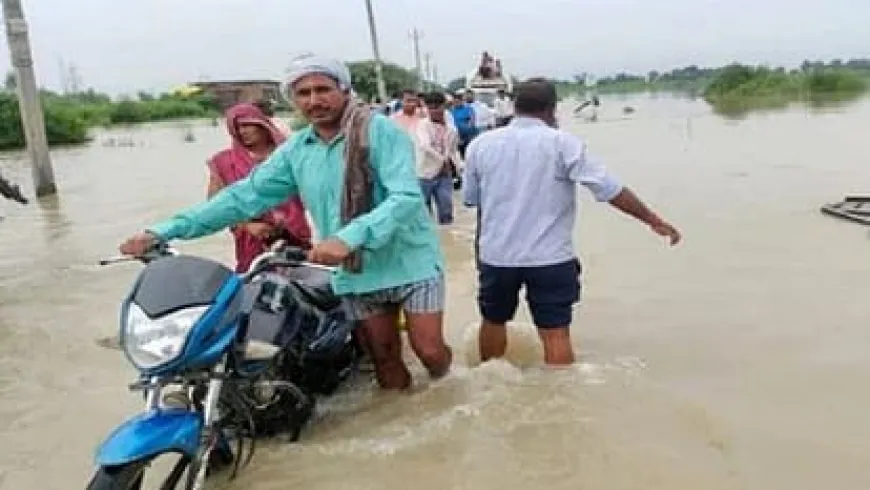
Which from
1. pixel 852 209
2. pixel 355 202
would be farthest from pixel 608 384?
pixel 852 209

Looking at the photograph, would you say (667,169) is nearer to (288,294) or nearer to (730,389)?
(730,389)

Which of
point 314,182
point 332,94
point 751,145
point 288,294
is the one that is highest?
point 332,94

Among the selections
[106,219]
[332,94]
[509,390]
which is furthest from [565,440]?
[106,219]

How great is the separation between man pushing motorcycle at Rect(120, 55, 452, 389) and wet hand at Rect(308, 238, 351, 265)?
0.27 metres

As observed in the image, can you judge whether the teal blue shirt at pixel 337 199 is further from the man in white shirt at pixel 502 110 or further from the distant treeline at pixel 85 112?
the distant treeline at pixel 85 112

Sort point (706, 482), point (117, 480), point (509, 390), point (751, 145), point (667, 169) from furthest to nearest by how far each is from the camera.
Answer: point (751, 145) → point (667, 169) → point (509, 390) → point (706, 482) → point (117, 480)

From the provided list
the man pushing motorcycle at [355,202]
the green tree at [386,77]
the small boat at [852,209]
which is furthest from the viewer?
the green tree at [386,77]

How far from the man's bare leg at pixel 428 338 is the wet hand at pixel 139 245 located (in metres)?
1.17

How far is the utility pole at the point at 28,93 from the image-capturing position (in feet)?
58.4

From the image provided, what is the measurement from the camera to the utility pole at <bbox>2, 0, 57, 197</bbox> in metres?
17.8

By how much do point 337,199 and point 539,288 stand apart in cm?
115

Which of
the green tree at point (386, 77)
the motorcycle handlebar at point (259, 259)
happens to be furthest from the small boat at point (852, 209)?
the green tree at point (386, 77)

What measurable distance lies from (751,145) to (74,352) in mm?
18063

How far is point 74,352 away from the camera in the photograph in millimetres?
6781
